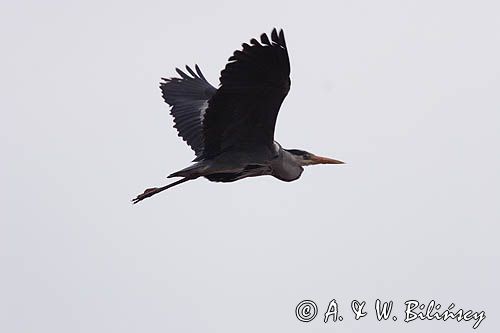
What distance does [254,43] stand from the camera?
10.1 m

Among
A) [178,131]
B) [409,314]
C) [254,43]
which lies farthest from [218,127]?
[409,314]

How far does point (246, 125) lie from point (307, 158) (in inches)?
76.1

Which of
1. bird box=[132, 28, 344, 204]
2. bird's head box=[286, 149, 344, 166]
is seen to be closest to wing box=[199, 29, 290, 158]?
bird box=[132, 28, 344, 204]

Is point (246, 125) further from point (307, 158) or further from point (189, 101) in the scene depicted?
point (189, 101)

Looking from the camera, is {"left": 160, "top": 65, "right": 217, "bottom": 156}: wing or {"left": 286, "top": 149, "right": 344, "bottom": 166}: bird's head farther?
{"left": 160, "top": 65, "right": 217, "bottom": 156}: wing

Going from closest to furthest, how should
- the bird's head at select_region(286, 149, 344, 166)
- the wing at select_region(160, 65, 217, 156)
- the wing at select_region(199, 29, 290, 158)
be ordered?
1. the wing at select_region(199, 29, 290, 158)
2. the bird's head at select_region(286, 149, 344, 166)
3. the wing at select_region(160, 65, 217, 156)

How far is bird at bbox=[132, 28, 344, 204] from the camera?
10.3m

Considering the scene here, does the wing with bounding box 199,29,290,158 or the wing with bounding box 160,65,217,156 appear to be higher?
the wing with bounding box 160,65,217,156

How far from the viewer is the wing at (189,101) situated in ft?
43.6

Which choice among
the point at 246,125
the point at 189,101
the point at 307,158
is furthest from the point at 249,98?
the point at 189,101

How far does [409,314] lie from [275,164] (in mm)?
2459

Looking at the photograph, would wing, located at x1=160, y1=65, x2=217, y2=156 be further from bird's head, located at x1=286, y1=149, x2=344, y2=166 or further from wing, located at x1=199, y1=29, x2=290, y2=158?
wing, located at x1=199, y1=29, x2=290, y2=158

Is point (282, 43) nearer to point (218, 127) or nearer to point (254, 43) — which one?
point (254, 43)

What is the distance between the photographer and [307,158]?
42.7ft
